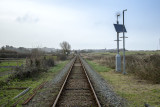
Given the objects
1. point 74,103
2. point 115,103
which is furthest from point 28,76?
point 115,103

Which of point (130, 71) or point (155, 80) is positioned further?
point (130, 71)

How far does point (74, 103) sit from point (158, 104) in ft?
10.6

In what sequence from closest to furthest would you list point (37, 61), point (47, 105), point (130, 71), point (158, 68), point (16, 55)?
point (47, 105), point (158, 68), point (130, 71), point (37, 61), point (16, 55)

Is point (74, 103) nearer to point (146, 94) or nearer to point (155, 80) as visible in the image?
point (146, 94)

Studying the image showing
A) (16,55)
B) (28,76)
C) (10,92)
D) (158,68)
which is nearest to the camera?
(10,92)

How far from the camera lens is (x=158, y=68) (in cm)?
927

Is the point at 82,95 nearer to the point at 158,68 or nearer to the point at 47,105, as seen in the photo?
the point at 47,105

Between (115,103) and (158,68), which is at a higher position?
(158,68)

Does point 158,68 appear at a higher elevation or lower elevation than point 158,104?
higher

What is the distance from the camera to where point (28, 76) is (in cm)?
1174

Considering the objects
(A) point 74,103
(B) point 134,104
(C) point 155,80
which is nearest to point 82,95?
(A) point 74,103

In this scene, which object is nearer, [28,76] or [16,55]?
[28,76]

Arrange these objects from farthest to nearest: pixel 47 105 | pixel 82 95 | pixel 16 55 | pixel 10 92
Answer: pixel 16 55, pixel 10 92, pixel 82 95, pixel 47 105

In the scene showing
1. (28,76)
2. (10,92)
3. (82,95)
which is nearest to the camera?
(82,95)
